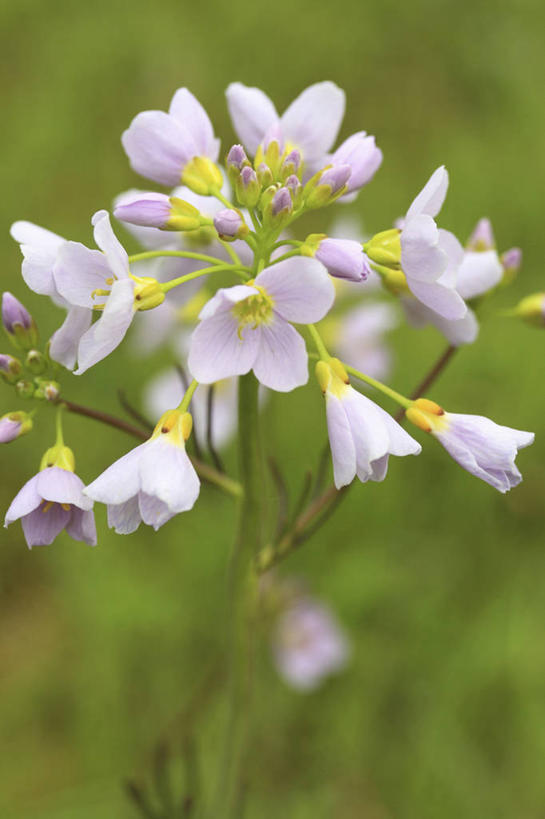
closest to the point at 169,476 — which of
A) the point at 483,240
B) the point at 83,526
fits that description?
the point at 83,526

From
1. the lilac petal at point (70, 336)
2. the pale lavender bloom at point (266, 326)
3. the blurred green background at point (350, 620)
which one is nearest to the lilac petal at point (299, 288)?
the pale lavender bloom at point (266, 326)

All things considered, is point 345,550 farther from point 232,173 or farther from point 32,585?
point 232,173

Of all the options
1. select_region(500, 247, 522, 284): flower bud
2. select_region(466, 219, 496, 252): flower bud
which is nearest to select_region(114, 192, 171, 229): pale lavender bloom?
select_region(466, 219, 496, 252): flower bud

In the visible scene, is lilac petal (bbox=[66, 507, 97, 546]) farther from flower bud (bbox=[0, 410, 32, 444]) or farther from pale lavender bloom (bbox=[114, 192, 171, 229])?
pale lavender bloom (bbox=[114, 192, 171, 229])

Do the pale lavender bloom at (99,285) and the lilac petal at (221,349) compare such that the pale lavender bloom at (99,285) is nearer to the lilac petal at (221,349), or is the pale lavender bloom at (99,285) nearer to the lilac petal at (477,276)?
the lilac petal at (221,349)

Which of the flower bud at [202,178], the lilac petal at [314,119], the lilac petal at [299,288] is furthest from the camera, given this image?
the lilac petal at [314,119]

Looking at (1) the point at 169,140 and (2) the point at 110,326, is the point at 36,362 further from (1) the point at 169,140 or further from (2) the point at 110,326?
(1) the point at 169,140

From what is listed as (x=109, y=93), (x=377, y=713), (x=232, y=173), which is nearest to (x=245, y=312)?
(x=232, y=173)
